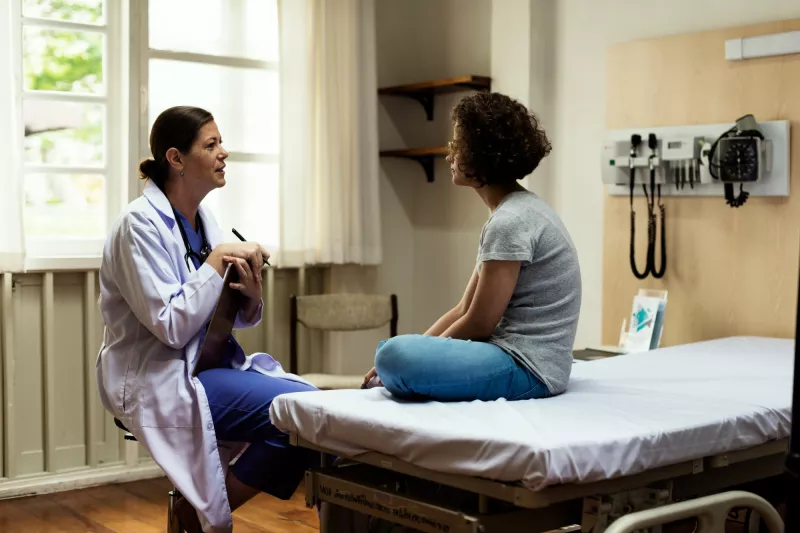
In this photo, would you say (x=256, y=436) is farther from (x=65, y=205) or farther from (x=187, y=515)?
(x=65, y=205)

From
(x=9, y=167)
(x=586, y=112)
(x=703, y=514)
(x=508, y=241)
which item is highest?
(x=586, y=112)

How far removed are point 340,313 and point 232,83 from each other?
1.05 meters

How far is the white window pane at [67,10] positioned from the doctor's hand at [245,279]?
1736 mm

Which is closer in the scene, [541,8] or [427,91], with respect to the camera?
[541,8]

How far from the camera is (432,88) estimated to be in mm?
4480

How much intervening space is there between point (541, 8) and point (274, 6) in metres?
1.10

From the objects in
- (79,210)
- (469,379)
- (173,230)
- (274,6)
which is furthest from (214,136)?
(274,6)

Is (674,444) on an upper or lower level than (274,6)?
lower

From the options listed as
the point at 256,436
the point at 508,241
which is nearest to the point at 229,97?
the point at 256,436

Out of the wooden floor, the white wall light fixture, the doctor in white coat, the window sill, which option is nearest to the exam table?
the doctor in white coat

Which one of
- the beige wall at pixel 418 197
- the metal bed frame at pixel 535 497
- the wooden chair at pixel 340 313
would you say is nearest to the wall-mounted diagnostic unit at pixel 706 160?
the beige wall at pixel 418 197

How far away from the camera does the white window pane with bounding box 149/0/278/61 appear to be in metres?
4.07

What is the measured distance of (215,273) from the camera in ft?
8.40

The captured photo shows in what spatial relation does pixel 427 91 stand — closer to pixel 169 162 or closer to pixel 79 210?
pixel 79 210
